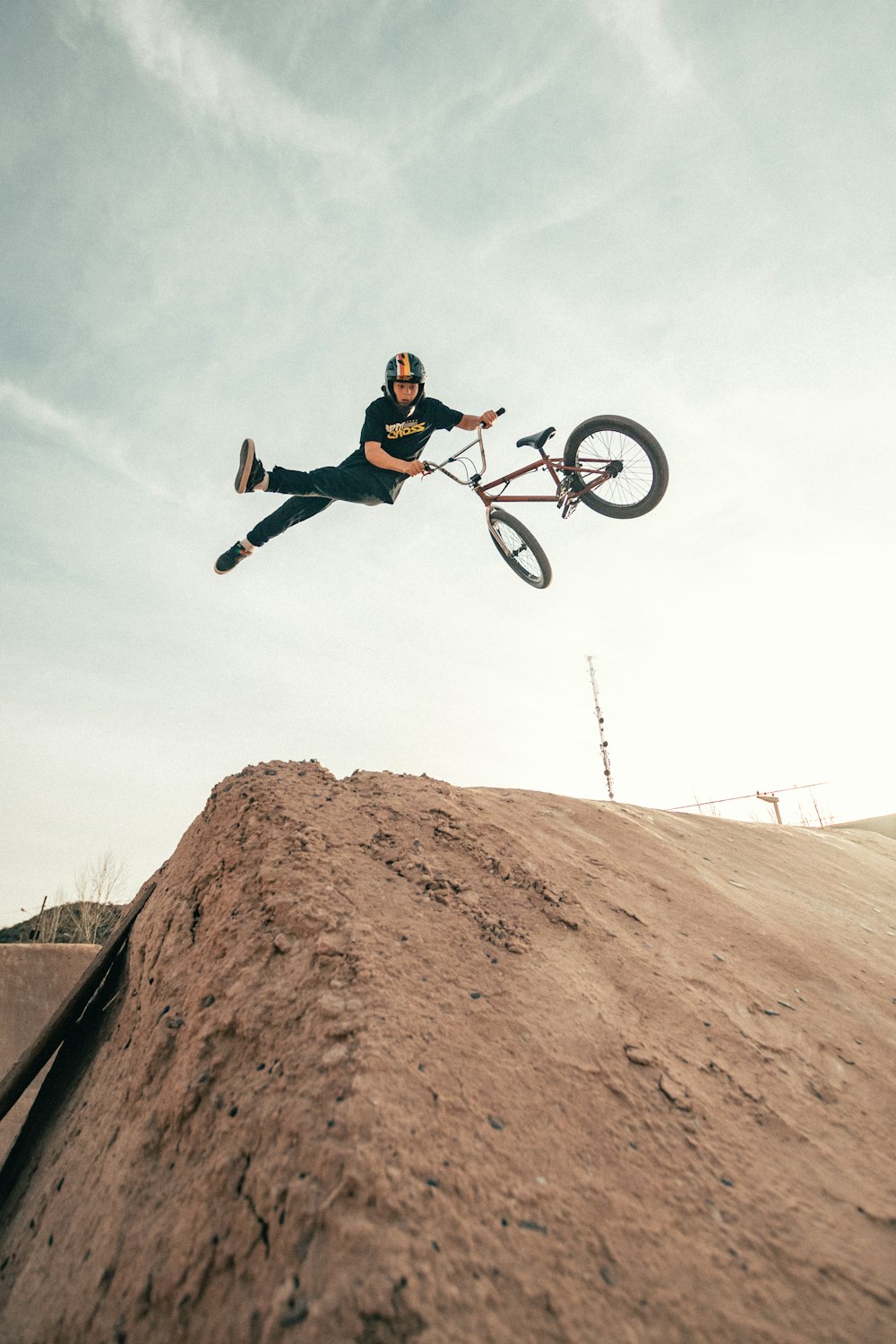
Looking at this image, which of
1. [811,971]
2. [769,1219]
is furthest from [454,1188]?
[811,971]

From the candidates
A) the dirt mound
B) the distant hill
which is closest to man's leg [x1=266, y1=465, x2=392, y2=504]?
the dirt mound

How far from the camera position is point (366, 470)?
224 inches

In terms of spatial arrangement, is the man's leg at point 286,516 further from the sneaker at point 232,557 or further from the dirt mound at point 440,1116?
the dirt mound at point 440,1116

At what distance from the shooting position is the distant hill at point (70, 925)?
846cm

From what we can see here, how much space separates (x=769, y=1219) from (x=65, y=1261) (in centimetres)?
182

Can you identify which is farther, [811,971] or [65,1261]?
[811,971]

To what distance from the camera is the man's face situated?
5.74 meters

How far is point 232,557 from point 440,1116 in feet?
17.5

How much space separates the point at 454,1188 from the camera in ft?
4.49

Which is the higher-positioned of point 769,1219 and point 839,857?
point 839,857

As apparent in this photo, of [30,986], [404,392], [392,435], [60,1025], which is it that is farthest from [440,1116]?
[404,392]

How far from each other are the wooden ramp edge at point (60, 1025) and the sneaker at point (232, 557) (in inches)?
146

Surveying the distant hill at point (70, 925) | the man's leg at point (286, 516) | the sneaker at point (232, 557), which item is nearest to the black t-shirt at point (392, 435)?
the man's leg at point (286, 516)

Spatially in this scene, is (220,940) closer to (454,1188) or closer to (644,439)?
(454,1188)
